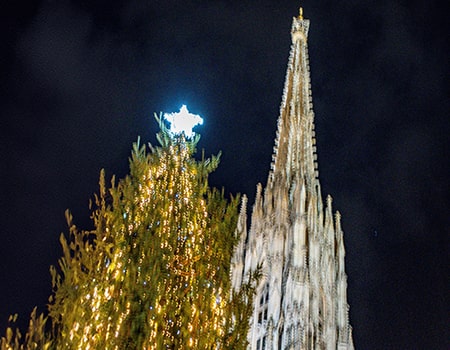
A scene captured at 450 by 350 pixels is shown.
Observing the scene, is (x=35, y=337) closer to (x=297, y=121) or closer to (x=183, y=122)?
(x=183, y=122)

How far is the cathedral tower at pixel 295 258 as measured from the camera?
27.7 metres

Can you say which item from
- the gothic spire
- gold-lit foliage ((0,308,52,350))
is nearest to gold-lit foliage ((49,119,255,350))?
gold-lit foliage ((0,308,52,350))

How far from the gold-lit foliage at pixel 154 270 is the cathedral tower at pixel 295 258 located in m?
16.1

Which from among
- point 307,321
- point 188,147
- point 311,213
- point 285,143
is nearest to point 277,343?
point 307,321

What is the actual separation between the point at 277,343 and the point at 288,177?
9.94m

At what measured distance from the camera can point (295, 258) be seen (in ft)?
96.0

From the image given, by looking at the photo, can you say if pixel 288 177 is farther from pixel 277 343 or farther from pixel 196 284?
pixel 196 284

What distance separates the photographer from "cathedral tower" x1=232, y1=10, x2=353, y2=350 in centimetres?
2767

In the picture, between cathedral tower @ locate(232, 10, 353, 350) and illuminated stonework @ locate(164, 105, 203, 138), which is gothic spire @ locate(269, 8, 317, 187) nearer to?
cathedral tower @ locate(232, 10, 353, 350)

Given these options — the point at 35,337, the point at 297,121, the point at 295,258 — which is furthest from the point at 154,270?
the point at 297,121

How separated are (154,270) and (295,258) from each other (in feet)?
64.9

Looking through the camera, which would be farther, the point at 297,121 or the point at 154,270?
the point at 297,121

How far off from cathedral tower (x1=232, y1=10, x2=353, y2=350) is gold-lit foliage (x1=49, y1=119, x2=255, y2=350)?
16.1m

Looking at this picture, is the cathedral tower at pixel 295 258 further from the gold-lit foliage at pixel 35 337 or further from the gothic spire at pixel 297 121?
the gold-lit foliage at pixel 35 337
